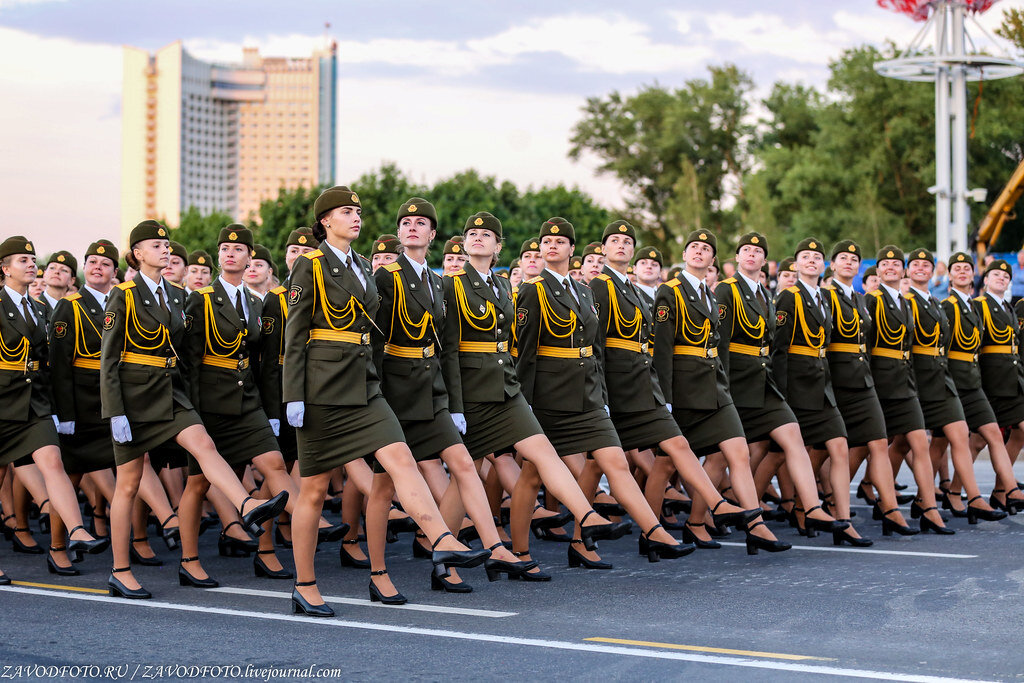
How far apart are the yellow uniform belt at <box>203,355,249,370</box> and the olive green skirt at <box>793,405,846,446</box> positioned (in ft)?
12.2

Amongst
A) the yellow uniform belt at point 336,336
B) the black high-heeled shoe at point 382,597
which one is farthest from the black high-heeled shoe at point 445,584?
the yellow uniform belt at point 336,336

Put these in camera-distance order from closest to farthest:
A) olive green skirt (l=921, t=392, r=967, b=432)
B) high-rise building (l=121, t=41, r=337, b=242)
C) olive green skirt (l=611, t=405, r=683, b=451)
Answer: olive green skirt (l=611, t=405, r=683, b=451), olive green skirt (l=921, t=392, r=967, b=432), high-rise building (l=121, t=41, r=337, b=242)

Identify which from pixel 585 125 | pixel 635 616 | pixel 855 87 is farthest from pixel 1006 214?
pixel 585 125

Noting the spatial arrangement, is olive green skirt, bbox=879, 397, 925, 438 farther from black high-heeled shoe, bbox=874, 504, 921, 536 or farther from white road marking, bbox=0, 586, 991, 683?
white road marking, bbox=0, 586, 991, 683

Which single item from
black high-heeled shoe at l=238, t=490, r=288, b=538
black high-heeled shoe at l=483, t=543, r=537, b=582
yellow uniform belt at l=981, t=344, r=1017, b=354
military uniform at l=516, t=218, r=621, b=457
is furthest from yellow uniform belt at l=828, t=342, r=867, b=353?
black high-heeled shoe at l=238, t=490, r=288, b=538

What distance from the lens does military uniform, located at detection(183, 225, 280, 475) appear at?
8.42m

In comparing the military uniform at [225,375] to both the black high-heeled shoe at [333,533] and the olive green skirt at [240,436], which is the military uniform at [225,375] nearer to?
the olive green skirt at [240,436]

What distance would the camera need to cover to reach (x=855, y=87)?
4972 cm

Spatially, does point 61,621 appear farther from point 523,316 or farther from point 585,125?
point 585,125

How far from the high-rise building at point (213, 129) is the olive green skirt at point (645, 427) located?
16981 centimetres

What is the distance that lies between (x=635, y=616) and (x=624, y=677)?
131 centimetres

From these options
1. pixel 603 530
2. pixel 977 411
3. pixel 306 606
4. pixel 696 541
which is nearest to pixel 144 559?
pixel 306 606

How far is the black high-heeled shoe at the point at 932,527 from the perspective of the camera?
9801 mm

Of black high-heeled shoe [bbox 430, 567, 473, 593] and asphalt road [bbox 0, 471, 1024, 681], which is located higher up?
black high-heeled shoe [bbox 430, 567, 473, 593]
